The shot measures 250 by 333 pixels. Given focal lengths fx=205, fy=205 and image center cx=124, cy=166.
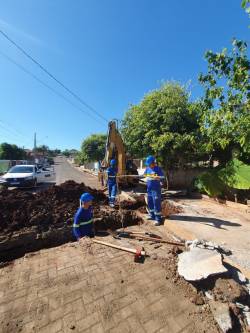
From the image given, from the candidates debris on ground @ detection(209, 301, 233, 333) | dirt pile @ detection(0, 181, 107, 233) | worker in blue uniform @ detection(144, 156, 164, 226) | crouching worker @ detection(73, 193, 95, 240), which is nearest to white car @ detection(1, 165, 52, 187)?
dirt pile @ detection(0, 181, 107, 233)

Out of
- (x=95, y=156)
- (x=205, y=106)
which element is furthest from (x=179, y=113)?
(x=95, y=156)

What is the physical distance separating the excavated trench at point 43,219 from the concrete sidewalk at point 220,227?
157 centimetres

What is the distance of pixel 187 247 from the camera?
4.17m

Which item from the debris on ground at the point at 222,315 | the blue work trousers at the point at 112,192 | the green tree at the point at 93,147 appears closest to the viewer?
the debris on ground at the point at 222,315

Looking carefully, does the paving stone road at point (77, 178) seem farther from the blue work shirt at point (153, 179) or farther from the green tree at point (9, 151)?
the green tree at point (9, 151)

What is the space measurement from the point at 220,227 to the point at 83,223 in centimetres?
355

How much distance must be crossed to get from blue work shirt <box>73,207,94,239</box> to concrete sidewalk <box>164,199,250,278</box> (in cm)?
219

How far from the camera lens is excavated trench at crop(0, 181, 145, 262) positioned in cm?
528

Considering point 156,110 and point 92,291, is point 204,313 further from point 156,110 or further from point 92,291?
point 156,110

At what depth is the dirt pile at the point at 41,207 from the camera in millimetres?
5886

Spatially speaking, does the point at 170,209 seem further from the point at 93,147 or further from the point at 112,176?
the point at 93,147

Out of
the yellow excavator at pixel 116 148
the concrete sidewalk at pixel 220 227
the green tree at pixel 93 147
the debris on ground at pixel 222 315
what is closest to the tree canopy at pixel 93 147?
the green tree at pixel 93 147

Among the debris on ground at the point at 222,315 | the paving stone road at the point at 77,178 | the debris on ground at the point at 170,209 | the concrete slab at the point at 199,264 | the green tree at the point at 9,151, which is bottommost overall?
the debris on ground at the point at 222,315

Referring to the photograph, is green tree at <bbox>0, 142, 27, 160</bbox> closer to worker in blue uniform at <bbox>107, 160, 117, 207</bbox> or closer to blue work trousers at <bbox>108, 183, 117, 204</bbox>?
worker in blue uniform at <bbox>107, 160, 117, 207</bbox>
